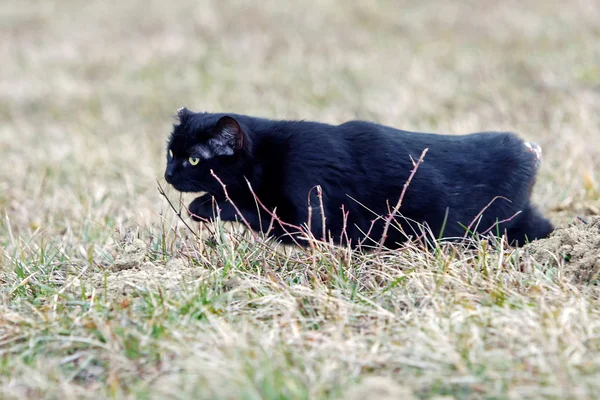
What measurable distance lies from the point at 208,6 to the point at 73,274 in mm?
11086

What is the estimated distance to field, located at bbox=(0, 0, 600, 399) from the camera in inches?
95.2

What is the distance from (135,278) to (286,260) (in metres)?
0.74

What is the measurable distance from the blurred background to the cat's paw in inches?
34.1

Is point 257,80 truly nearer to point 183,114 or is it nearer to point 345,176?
point 183,114

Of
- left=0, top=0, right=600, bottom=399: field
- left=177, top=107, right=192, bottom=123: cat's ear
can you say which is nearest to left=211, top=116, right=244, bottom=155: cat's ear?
left=177, top=107, right=192, bottom=123: cat's ear

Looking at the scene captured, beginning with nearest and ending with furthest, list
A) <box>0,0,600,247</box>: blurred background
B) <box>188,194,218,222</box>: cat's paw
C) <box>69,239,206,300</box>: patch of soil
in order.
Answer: <box>69,239,206,300</box>: patch of soil → <box>188,194,218,222</box>: cat's paw → <box>0,0,600,247</box>: blurred background

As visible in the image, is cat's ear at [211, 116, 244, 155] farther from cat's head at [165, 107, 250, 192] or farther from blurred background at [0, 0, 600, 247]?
blurred background at [0, 0, 600, 247]

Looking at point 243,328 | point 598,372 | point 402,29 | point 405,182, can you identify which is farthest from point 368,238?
point 402,29

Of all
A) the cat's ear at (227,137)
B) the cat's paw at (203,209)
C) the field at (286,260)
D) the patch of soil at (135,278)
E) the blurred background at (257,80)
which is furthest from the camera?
the blurred background at (257,80)

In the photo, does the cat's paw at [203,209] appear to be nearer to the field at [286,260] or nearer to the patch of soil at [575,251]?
the field at [286,260]

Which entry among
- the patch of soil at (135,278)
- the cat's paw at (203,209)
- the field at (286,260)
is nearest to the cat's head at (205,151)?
the cat's paw at (203,209)

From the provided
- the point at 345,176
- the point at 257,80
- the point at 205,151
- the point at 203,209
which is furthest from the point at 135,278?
the point at 257,80

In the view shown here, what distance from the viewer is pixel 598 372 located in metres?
2.32

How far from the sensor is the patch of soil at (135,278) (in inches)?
121
